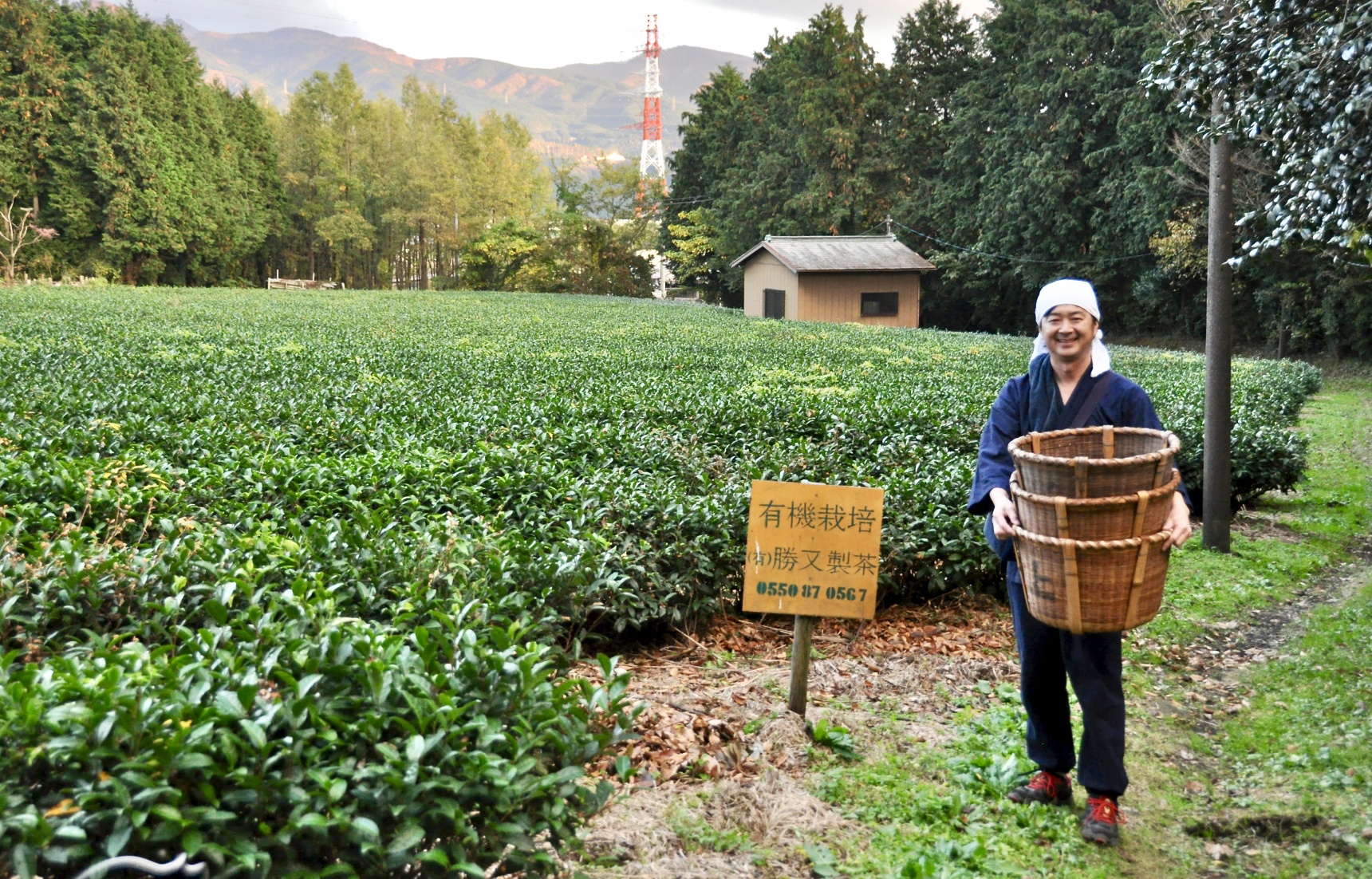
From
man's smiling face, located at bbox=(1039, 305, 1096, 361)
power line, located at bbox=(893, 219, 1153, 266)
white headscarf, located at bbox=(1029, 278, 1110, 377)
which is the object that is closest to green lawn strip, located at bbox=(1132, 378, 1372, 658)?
white headscarf, located at bbox=(1029, 278, 1110, 377)

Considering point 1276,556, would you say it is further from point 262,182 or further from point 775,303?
point 262,182

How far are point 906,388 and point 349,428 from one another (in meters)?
7.54

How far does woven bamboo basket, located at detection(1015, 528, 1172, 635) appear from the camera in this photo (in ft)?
10.0

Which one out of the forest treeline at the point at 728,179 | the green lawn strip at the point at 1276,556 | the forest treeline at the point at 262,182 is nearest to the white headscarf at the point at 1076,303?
the green lawn strip at the point at 1276,556

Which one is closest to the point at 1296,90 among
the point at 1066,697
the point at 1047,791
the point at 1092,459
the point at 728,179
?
the point at 1092,459

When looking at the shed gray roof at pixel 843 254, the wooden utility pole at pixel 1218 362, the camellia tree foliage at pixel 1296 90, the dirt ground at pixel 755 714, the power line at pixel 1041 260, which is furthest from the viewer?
the shed gray roof at pixel 843 254

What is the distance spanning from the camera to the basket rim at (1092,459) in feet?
9.97

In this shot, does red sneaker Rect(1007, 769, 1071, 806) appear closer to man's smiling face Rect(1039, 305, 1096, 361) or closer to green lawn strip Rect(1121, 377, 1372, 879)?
green lawn strip Rect(1121, 377, 1372, 879)

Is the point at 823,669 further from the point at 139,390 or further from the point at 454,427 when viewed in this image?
the point at 139,390

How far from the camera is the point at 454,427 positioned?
8367 millimetres

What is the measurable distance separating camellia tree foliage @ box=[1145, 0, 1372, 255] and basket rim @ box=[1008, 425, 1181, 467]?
125 inches

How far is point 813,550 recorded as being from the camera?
13.5ft

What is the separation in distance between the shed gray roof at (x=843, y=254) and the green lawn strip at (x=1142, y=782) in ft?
109

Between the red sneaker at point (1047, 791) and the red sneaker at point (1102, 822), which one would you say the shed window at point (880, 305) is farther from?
the red sneaker at point (1102, 822)
